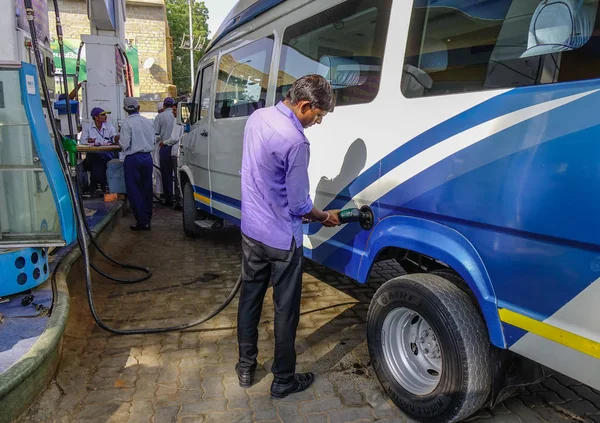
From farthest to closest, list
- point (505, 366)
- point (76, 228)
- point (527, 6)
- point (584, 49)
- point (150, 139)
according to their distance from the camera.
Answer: point (150, 139), point (76, 228), point (505, 366), point (527, 6), point (584, 49)

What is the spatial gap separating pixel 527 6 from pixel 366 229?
1375 millimetres

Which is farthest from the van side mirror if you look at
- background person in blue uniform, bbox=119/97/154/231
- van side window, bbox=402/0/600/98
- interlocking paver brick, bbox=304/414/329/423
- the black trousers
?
interlocking paver brick, bbox=304/414/329/423

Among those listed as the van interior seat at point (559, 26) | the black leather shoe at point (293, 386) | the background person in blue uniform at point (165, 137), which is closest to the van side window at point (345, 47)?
the van interior seat at point (559, 26)

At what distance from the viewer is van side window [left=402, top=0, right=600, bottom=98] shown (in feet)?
5.55

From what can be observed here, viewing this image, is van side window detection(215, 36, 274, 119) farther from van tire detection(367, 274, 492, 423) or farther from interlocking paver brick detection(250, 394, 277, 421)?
interlocking paver brick detection(250, 394, 277, 421)

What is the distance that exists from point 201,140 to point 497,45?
3.96m

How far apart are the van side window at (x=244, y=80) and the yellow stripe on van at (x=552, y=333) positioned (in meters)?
2.72

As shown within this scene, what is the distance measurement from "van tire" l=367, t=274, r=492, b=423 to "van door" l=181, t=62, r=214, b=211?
3.28 meters

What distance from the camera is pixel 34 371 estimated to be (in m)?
2.46

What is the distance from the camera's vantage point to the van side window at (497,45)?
1691 millimetres

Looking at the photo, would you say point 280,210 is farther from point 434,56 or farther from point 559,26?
point 559,26

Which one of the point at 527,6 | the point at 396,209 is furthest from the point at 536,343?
the point at 527,6

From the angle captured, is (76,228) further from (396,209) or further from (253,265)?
(396,209)

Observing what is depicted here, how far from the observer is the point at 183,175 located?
20.6 feet
